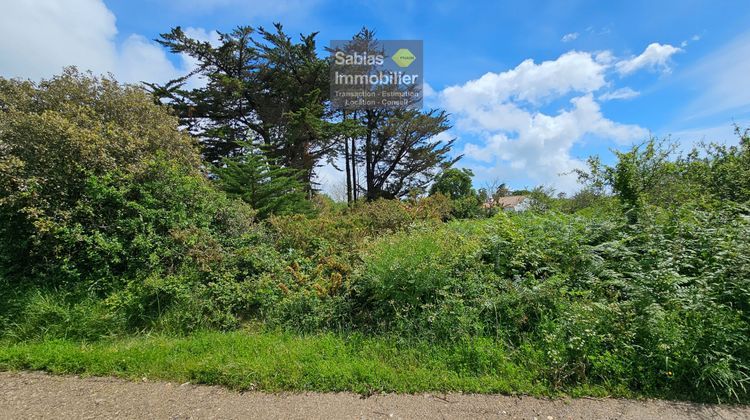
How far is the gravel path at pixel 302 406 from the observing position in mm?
2402

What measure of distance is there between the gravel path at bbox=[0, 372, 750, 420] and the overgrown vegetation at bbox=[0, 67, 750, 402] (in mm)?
123

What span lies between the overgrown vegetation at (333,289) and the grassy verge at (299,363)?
0.02 meters

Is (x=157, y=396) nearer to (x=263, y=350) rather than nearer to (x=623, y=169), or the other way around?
(x=263, y=350)

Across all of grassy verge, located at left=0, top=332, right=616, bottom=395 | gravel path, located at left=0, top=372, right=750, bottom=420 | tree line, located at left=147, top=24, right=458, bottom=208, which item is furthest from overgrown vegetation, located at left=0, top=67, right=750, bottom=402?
tree line, located at left=147, top=24, right=458, bottom=208

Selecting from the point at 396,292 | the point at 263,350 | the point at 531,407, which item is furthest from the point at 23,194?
the point at 531,407

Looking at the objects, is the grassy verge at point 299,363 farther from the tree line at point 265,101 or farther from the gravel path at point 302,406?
the tree line at point 265,101

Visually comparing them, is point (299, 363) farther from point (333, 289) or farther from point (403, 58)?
point (403, 58)

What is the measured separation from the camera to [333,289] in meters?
4.23

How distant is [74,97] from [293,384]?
24.5ft

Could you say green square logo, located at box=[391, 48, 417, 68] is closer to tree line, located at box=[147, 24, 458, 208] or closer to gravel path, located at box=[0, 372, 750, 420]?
tree line, located at box=[147, 24, 458, 208]

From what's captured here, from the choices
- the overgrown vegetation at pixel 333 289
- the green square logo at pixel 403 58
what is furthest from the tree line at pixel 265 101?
the overgrown vegetation at pixel 333 289

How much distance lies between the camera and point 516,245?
4.20 metres

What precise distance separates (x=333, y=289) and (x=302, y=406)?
180cm

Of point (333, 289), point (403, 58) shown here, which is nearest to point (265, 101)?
point (403, 58)
